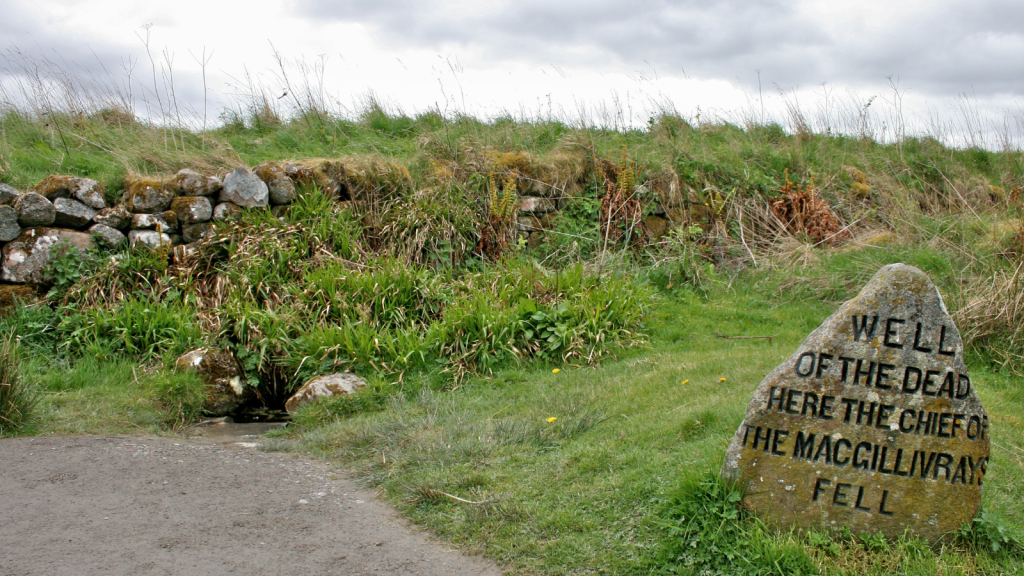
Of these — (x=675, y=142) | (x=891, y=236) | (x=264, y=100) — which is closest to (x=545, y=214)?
(x=675, y=142)

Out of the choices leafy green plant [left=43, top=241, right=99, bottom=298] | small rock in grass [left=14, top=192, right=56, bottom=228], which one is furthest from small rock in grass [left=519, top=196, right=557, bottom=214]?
small rock in grass [left=14, top=192, right=56, bottom=228]

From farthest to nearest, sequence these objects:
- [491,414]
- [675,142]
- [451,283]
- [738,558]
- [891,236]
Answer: [675,142] < [891,236] < [451,283] < [491,414] < [738,558]

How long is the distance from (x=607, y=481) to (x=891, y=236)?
23.7ft

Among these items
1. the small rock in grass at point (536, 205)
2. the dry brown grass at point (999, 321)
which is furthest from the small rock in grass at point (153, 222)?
the dry brown grass at point (999, 321)

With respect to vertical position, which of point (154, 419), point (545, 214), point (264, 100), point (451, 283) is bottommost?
point (154, 419)

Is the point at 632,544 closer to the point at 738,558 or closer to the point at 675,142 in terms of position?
the point at 738,558

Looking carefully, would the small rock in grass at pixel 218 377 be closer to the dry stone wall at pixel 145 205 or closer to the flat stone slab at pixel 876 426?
the dry stone wall at pixel 145 205

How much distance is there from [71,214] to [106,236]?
46 centimetres

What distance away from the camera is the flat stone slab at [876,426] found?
338 cm

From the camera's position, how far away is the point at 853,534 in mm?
3471

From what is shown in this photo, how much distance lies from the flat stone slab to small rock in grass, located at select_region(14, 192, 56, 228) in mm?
8142

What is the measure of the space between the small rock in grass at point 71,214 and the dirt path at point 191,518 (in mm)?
3839

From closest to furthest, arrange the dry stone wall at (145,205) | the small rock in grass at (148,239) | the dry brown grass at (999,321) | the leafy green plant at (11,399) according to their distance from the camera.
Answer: the leafy green plant at (11,399) < the dry brown grass at (999,321) < the dry stone wall at (145,205) < the small rock in grass at (148,239)

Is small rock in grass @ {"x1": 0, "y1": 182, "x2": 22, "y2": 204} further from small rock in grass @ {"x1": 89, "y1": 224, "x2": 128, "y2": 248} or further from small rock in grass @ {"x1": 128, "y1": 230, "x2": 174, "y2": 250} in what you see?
small rock in grass @ {"x1": 128, "y1": 230, "x2": 174, "y2": 250}
